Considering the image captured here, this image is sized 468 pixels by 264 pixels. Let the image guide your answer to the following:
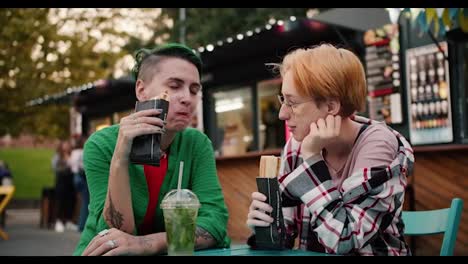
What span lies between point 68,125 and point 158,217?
19876 mm

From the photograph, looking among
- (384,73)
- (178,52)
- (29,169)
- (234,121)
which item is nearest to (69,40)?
(234,121)

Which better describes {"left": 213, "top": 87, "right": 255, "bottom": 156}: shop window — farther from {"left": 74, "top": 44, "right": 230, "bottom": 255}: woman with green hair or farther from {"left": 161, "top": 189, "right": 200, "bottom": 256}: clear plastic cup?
{"left": 161, "top": 189, "right": 200, "bottom": 256}: clear plastic cup

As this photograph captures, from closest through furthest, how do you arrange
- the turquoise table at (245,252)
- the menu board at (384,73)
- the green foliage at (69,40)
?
the turquoise table at (245,252)
the menu board at (384,73)
the green foliage at (69,40)

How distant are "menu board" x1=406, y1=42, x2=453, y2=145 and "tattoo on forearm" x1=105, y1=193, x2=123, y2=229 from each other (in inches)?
286

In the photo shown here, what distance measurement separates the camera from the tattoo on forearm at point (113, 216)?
2.03 meters

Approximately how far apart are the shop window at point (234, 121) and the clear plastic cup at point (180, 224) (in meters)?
10.9

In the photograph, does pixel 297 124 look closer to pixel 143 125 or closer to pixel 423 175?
pixel 143 125

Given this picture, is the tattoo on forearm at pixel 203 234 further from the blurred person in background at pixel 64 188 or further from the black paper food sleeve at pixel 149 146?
the blurred person in background at pixel 64 188

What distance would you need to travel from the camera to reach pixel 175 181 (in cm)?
220

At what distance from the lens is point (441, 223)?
2441 millimetres

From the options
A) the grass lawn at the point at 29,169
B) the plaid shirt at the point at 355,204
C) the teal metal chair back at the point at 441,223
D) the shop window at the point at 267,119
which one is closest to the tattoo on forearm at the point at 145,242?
the plaid shirt at the point at 355,204

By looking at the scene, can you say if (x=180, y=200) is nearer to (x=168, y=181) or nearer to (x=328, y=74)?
(x=168, y=181)

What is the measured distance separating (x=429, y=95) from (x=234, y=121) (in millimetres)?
5174
